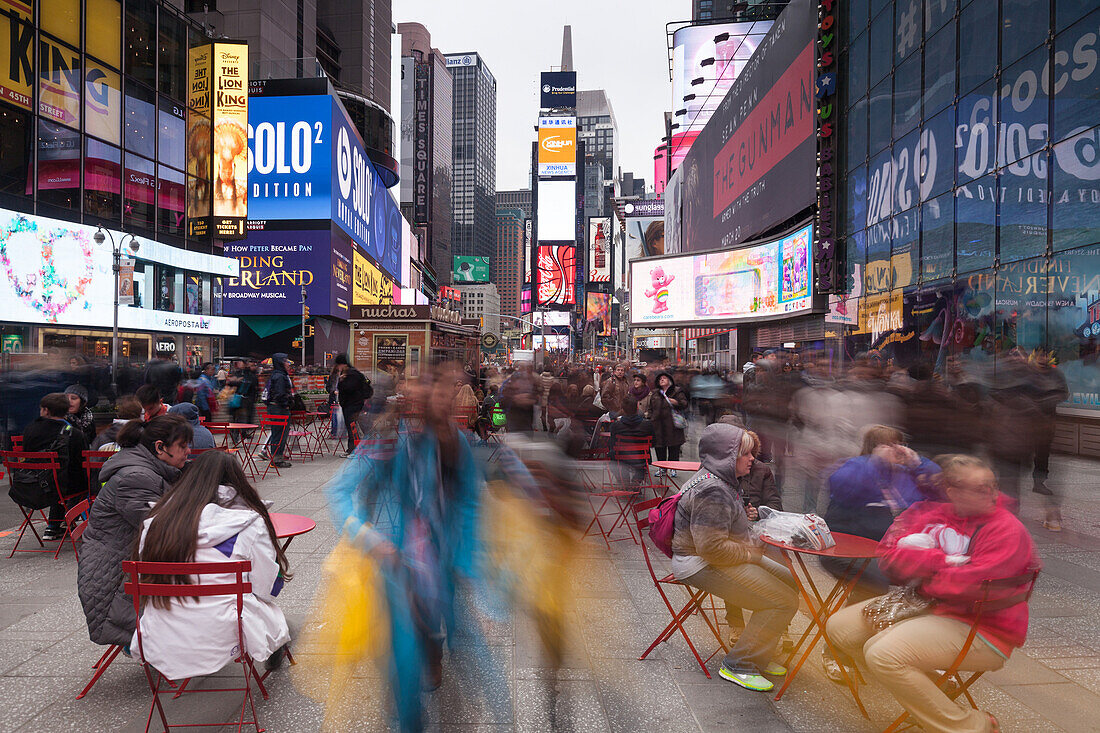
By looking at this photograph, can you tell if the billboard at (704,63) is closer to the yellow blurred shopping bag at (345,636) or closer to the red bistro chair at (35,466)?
the red bistro chair at (35,466)

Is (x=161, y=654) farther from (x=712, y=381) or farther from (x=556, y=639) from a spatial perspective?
(x=712, y=381)

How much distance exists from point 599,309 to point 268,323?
108 metres

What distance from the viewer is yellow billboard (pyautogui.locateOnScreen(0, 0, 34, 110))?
677 inches

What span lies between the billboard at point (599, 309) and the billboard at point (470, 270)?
171 ft

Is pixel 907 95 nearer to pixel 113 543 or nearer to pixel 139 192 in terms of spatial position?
pixel 113 543

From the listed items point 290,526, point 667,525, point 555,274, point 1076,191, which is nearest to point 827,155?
point 1076,191

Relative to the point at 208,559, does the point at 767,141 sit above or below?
above

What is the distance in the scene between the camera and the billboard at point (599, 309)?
138 m

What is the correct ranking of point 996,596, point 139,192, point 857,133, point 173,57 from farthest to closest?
point 173,57
point 139,192
point 857,133
point 996,596

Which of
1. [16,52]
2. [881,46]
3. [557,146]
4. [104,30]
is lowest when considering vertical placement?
[16,52]

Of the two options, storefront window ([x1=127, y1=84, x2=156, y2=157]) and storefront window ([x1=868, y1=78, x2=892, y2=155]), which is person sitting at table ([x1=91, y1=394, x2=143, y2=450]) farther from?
storefront window ([x1=127, y1=84, x2=156, y2=157])

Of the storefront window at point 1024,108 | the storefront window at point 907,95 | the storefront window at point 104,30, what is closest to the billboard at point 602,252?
the storefront window at point 104,30

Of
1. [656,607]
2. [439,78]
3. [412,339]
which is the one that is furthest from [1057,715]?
[439,78]

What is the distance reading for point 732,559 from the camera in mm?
3691
